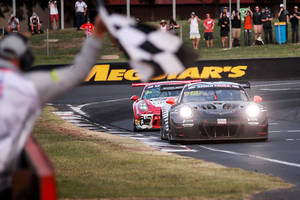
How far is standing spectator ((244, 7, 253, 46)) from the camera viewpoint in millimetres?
36719

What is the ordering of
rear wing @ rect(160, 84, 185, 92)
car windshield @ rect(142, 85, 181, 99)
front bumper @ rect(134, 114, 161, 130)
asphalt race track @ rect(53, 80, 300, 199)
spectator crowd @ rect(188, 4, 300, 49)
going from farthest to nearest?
spectator crowd @ rect(188, 4, 300, 49), car windshield @ rect(142, 85, 181, 99), rear wing @ rect(160, 84, 185, 92), front bumper @ rect(134, 114, 161, 130), asphalt race track @ rect(53, 80, 300, 199)

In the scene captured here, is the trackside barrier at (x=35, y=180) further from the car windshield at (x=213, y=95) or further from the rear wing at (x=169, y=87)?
the rear wing at (x=169, y=87)

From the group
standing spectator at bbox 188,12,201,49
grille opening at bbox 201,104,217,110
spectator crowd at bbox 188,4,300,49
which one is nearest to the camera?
grille opening at bbox 201,104,217,110

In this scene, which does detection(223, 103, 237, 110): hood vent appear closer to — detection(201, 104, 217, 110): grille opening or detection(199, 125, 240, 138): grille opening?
detection(201, 104, 217, 110): grille opening

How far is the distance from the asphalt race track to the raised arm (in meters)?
5.76

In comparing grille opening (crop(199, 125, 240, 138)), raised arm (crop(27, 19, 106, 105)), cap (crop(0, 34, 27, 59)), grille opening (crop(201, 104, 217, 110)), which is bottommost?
grille opening (crop(199, 125, 240, 138))

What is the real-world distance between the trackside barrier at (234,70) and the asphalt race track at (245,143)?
457 millimetres

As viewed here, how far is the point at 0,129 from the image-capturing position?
4652 millimetres

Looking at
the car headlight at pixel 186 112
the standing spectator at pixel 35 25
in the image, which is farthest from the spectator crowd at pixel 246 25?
the car headlight at pixel 186 112

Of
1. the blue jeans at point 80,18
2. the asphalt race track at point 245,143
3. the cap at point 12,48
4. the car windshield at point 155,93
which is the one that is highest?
the cap at point 12,48

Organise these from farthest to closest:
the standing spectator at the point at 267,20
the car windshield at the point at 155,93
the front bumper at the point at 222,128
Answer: the standing spectator at the point at 267,20 → the car windshield at the point at 155,93 → the front bumper at the point at 222,128

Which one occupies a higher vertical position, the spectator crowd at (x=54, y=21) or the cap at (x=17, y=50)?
the cap at (x=17, y=50)

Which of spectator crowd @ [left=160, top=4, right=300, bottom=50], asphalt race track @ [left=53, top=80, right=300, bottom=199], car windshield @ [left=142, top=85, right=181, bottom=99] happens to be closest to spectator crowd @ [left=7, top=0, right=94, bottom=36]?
asphalt race track @ [left=53, top=80, right=300, bottom=199]

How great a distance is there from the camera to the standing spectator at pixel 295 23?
36.2m
